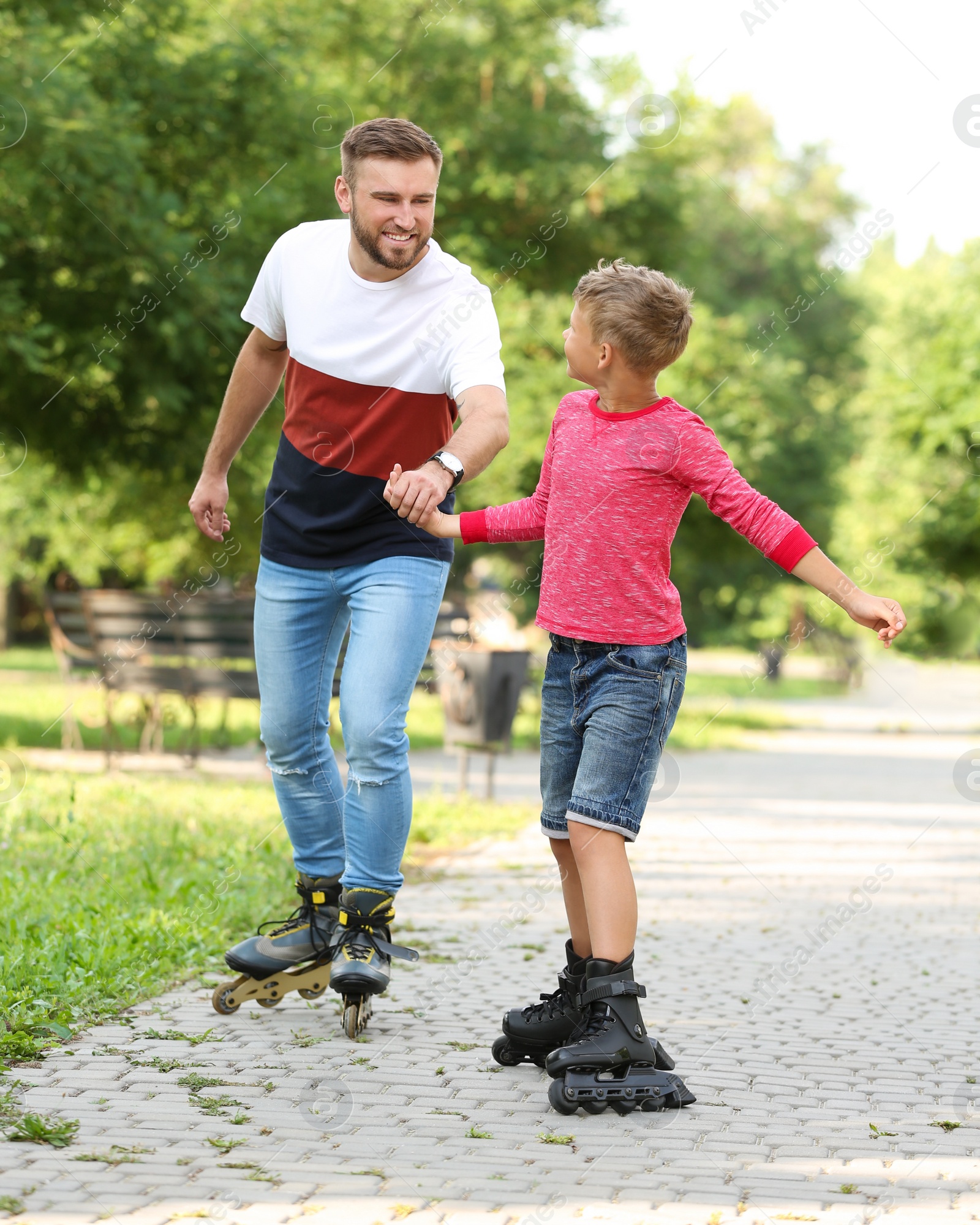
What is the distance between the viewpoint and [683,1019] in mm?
4383

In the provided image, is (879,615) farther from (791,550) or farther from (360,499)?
(360,499)

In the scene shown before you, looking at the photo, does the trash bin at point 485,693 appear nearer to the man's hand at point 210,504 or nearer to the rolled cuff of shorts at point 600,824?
the man's hand at point 210,504

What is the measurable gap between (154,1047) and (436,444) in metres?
1.72

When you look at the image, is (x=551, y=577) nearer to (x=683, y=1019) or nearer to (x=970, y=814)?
(x=683, y=1019)

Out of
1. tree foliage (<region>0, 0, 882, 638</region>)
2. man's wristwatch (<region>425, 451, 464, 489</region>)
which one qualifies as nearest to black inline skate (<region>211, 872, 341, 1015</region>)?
man's wristwatch (<region>425, 451, 464, 489</region>)

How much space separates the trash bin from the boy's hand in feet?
21.1

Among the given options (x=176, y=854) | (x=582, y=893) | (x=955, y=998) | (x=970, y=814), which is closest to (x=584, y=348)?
(x=582, y=893)

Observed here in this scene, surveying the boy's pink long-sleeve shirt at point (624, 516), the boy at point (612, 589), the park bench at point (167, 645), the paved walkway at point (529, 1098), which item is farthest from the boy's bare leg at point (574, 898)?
the park bench at point (167, 645)

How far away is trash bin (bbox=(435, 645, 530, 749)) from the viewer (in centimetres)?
967

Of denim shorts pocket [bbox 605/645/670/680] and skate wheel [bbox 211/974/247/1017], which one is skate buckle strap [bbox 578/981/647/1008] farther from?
skate wheel [bbox 211/974/247/1017]

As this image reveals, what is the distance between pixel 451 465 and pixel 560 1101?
4.86ft

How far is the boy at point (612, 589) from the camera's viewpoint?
11.1 feet

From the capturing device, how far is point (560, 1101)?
3273 mm

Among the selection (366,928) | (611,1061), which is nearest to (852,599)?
(611,1061)
